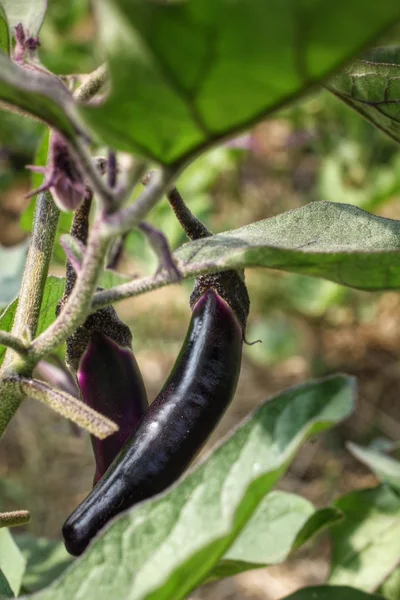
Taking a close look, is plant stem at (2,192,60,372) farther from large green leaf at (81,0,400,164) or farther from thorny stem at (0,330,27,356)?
large green leaf at (81,0,400,164)

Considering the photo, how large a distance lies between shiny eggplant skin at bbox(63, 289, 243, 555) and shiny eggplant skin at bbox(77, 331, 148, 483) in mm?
49

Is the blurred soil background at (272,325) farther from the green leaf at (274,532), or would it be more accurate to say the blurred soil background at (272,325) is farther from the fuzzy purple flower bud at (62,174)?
the fuzzy purple flower bud at (62,174)

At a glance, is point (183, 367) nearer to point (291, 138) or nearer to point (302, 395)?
point (302, 395)

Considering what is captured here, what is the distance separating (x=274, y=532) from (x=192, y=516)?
222mm

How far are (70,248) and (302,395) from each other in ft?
0.54

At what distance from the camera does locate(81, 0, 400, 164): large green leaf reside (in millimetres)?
290

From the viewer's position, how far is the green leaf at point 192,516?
366 millimetres

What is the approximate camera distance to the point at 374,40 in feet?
1.02

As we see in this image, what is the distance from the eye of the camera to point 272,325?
2.02 metres

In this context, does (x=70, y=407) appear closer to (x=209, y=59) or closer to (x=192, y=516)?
(x=192, y=516)

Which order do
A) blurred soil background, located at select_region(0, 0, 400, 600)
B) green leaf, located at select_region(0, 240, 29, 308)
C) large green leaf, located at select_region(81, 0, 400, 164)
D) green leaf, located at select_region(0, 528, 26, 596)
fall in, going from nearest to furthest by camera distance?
large green leaf, located at select_region(81, 0, 400, 164) → green leaf, located at select_region(0, 528, 26, 596) → green leaf, located at select_region(0, 240, 29, 308) → blurred soil background, located at select_region(0, 0, 400, 600)

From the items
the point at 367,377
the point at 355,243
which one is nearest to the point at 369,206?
the point at 367,377

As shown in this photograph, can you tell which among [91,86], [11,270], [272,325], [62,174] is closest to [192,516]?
[62,174]

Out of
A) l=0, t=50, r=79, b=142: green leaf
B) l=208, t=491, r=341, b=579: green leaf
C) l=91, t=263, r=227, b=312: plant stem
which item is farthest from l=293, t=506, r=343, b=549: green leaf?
l=0, t=50, r=79, b=142: green leaf
